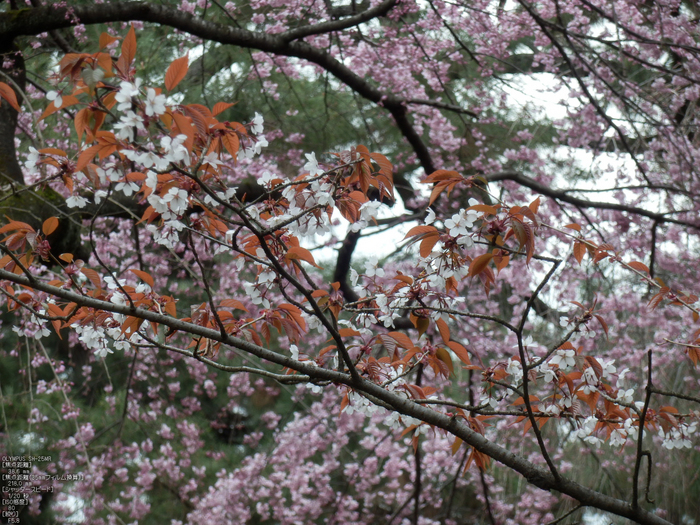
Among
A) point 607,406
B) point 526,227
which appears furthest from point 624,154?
point 526,227

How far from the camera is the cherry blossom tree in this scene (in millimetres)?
902

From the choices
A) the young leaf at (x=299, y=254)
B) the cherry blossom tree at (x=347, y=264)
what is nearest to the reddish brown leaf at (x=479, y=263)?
the cherry blossom tree at (x=347, y=264)

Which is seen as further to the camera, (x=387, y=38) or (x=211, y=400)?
(x=211, y=400)

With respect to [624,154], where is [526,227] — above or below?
below

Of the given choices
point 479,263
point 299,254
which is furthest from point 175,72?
point 479,263

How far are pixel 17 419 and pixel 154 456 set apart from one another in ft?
3.09

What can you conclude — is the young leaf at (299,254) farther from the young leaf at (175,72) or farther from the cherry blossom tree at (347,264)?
the young leaf at (175,72)

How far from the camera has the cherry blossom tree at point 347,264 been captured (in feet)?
2.96

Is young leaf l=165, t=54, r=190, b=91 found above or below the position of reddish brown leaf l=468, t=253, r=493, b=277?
above

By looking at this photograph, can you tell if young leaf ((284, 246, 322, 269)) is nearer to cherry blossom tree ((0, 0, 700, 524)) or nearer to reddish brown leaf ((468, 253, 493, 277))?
cherry blossom tree ((0, 0, 700, 524))

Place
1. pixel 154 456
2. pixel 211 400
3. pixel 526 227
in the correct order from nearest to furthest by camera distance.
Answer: pixel 526 227 < pixel 154 456 < pixel 211 400

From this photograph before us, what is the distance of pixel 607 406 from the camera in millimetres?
1084

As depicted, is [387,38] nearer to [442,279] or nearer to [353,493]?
[442,279]

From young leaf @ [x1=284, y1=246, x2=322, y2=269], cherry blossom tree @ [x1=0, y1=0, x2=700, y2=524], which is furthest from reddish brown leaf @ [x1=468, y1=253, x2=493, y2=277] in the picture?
young leaf @ [x1=284, y1=246, x2=322, y2=269]
